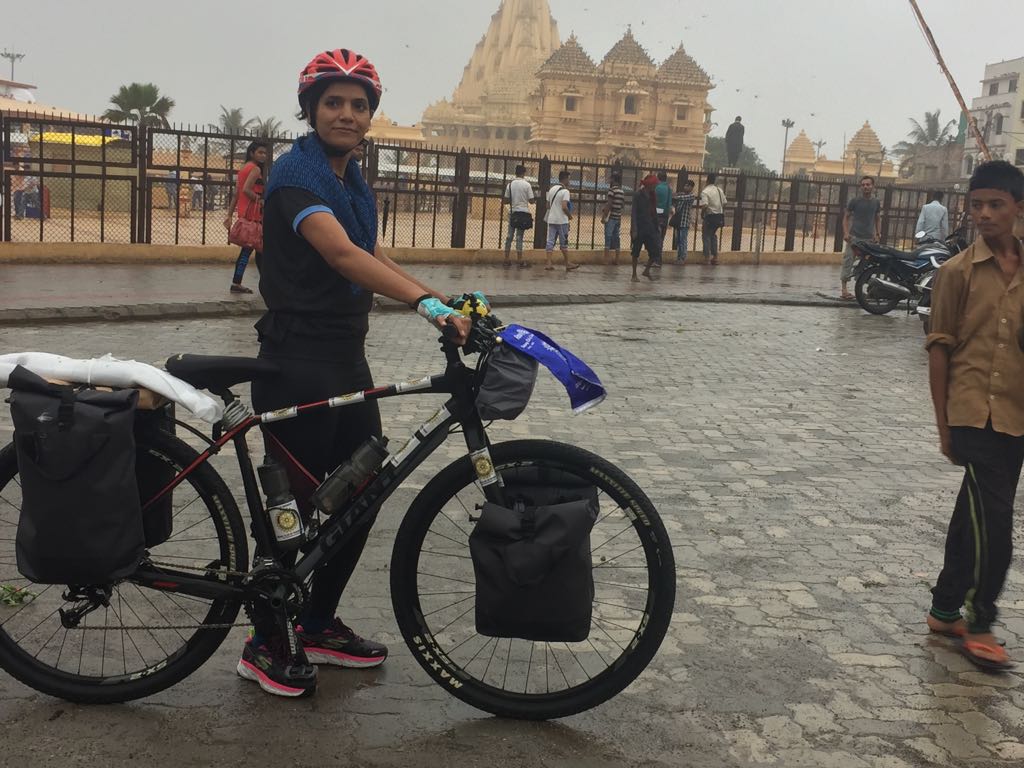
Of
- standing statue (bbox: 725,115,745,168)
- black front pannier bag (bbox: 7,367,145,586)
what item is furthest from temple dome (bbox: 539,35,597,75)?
black front pannier bag (bbox: 7,367,145,586)

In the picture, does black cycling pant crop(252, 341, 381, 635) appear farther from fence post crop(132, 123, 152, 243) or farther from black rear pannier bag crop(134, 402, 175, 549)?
fence post crop(132, 123, 152, 243)

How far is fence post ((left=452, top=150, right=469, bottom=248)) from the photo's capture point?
20.6 m

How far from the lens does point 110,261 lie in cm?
1688

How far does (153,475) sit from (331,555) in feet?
1.69

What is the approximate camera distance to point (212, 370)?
3.01 meters

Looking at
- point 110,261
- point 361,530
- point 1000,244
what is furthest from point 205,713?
point 110,261

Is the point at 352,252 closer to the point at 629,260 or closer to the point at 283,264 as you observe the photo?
the point at 283,264

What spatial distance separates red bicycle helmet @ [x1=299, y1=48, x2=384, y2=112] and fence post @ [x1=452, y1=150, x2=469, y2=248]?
57.1 ft

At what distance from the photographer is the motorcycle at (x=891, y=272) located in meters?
14.6

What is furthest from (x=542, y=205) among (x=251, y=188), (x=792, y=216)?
(x=251, y=188)

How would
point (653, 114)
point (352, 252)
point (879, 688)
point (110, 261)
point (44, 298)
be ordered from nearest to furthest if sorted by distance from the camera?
point (352, 252) < point (879, 688) < point (44, 298) < point (110, 261) < point (653, 114)

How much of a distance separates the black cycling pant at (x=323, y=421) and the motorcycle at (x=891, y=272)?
12.4 metres

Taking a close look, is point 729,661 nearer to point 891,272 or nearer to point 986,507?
point 986,507

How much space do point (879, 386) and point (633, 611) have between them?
21.4 feet
